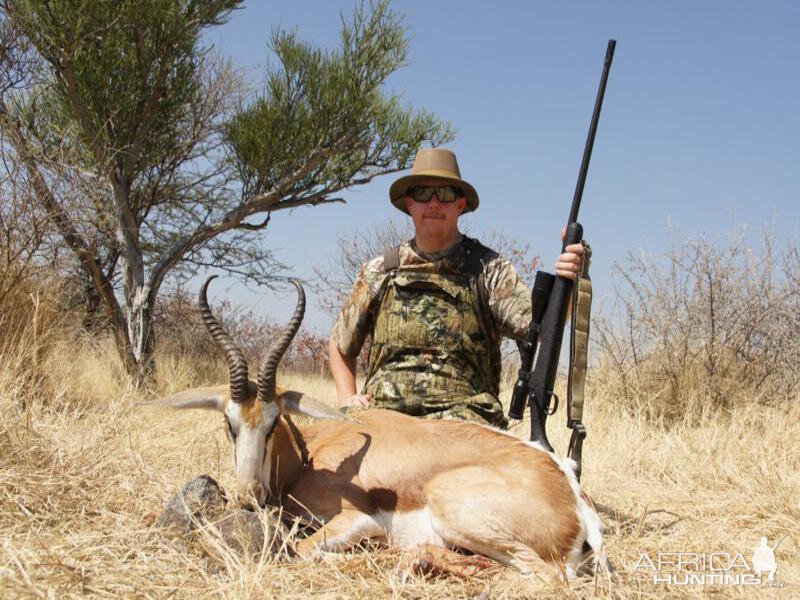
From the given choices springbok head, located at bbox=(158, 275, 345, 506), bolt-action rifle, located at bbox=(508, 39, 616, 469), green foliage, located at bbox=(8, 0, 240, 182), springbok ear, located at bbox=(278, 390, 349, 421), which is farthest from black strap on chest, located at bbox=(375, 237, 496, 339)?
green foliage, located at bbox=(8, 0, 240, 182)

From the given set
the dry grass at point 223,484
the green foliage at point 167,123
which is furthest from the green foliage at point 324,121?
the dry grass at point 223,484

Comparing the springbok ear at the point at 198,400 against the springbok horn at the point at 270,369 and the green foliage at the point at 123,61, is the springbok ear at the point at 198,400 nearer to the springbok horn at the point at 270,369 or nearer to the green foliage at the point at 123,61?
the springbok horn at the point at 270,369

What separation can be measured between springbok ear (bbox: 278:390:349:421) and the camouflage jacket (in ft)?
3.42

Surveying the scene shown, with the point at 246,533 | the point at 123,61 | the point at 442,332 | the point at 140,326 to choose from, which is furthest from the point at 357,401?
the point at 123,61

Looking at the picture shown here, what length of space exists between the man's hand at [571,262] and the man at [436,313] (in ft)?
1.90

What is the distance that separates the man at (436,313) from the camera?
176 inches

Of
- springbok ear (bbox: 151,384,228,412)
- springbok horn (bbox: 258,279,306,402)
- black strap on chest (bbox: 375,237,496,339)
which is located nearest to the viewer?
springbok horn (bbox: 258,279,306,402)

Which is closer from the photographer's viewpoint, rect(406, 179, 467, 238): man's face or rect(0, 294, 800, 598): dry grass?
rect(0, 294, 800, 598): dry grass

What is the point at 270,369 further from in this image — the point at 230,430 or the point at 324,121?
the point at 324,121

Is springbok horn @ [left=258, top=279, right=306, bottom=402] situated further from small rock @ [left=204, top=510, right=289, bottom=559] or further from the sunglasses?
the sunglasses

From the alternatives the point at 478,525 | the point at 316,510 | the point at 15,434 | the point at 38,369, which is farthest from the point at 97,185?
the point at 478,525

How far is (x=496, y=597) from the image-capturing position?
2791mm

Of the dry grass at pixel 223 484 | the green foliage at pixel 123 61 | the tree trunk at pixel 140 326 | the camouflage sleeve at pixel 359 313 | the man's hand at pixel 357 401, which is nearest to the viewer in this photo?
the dry grass at pixel 223 484

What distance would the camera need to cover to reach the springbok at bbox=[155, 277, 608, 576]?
3104 millimetres
